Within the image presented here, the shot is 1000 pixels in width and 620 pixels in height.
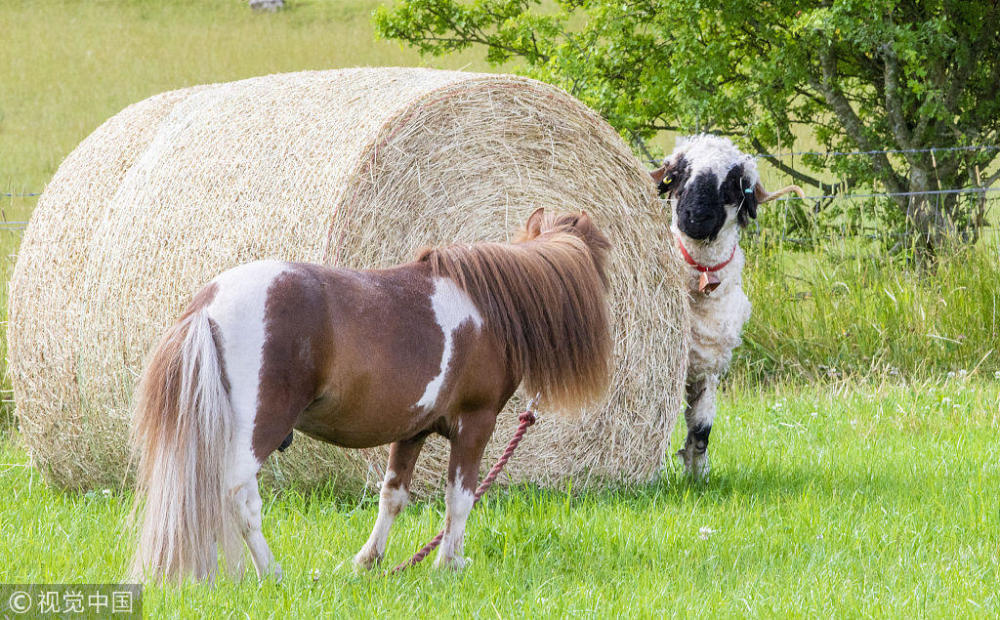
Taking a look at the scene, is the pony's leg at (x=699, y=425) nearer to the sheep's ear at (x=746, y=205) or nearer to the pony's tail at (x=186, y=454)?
the sheep's ear at (x=746, y=205)

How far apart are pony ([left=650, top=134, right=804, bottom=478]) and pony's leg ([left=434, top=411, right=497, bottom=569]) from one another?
1.94m

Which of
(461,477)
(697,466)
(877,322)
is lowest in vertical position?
(877,322)

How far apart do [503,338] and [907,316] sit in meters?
5.33

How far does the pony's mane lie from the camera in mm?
3189

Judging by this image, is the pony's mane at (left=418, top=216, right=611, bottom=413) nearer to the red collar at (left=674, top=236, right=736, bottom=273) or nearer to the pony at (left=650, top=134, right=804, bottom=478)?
the pony at (left=650, top=134, right=804, bottom=478)

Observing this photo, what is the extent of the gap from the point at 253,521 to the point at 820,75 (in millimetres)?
8833

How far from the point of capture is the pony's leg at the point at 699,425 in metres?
4.92

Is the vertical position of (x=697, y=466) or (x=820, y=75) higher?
(x=820, y=75)

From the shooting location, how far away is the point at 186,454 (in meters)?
2.62

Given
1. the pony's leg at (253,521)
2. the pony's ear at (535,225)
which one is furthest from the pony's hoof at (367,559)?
the pony's ear at (535,225)

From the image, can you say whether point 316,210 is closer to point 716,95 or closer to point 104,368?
point 104,368

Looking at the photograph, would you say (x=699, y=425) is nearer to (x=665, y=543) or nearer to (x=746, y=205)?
(x=746, y=205)

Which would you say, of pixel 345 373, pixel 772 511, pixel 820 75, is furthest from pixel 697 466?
pixel 820 75

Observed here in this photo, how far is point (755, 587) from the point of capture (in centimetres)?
320
